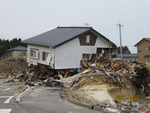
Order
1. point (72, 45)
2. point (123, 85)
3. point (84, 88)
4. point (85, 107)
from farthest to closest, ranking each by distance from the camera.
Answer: point (72, 45)
point (123, 85)
point (84, 88)
point (85, 107)

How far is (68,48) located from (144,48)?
91.8ft

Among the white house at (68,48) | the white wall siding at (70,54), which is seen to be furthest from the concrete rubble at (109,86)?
the white house at (68,48)

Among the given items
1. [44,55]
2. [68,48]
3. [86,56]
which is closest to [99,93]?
[68,48]

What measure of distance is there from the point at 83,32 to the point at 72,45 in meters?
1.65

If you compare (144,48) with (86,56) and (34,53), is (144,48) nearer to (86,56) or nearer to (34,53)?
(86,56)

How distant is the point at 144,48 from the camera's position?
36.1 meters

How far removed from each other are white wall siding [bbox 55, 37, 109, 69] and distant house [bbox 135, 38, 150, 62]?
24.4 m

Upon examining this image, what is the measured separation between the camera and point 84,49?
50.0ft

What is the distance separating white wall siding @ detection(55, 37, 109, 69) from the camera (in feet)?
45.1

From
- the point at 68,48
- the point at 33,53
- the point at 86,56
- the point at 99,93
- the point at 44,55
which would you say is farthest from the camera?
the point at 33,53

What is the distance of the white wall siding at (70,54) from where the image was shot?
13.7m

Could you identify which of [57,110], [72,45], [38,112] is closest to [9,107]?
[38,112]

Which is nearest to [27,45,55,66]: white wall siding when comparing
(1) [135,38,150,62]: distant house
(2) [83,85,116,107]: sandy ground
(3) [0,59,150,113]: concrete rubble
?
(3) [0,59,150,113]: concrete rubble

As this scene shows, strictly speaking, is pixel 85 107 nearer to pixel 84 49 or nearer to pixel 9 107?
pixel 9 107
